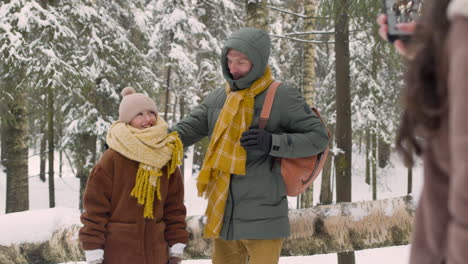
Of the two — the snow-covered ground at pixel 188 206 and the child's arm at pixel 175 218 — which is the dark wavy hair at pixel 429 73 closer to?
the snow-covered ground at pixel 188 206

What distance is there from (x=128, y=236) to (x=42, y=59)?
6833mm

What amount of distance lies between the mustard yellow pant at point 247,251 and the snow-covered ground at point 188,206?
1.06m

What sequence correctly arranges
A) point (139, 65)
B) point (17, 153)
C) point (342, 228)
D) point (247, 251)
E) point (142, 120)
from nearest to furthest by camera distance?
1. point (142, 120)
2. point (247, 251)
3. point (342, 228)
4. point (17, 153)
5. point (139, 65)

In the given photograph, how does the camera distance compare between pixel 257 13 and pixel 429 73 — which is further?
pixel 257 13

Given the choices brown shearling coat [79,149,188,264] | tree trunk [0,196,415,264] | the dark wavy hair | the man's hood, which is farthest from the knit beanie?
the dark wavy hair

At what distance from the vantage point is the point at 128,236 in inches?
120

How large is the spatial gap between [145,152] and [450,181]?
2143 millimetres

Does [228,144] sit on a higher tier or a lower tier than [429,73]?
lower

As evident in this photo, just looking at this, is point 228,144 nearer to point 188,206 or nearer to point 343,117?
→ point 343,117

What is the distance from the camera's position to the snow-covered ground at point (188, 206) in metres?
4.32

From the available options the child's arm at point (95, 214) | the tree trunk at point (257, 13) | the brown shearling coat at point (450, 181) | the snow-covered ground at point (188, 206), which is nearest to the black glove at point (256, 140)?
the snow-covered ground at point (188, 206)

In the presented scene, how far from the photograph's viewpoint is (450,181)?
1.30 metres

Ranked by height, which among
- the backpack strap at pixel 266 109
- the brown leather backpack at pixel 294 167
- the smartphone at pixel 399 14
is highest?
the smartphone at pixel 399 14

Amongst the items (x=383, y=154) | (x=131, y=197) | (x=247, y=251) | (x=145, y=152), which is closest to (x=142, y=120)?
(x=145, y=152)
